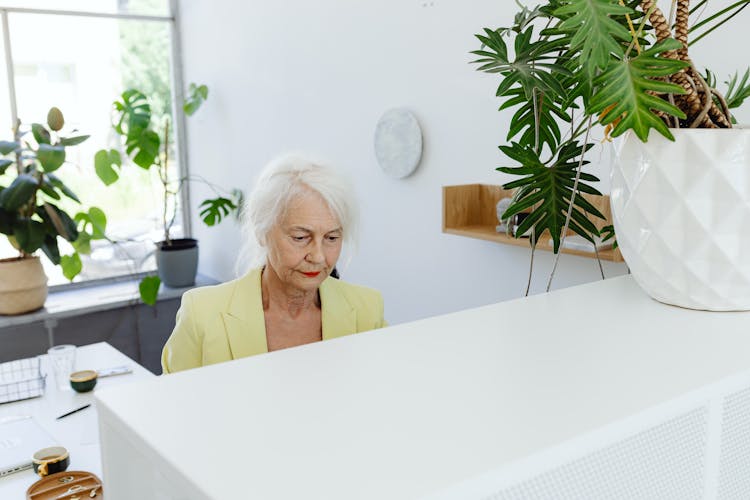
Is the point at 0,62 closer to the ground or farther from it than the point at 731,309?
farther from it

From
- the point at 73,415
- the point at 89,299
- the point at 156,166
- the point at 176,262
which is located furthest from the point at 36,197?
the point at 73,415

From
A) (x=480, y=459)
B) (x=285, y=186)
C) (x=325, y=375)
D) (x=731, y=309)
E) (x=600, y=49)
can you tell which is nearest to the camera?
(x=480, y=459)

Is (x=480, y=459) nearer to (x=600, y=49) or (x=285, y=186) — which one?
(x=600, y=49)

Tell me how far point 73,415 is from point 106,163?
9.25 ft

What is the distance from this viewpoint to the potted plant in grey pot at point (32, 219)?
4.06m

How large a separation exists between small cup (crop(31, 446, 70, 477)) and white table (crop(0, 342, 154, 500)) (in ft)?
0.16

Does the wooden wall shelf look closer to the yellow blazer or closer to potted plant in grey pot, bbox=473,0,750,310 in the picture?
the yellow blazer

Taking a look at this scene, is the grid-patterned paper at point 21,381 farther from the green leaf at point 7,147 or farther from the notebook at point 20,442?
the green leaf at point 7,147

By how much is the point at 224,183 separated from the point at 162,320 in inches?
44.5

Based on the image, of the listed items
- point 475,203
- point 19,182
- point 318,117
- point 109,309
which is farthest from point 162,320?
point 475,203

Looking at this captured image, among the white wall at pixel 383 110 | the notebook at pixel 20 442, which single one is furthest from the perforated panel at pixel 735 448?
the white wall at pixel 383 110

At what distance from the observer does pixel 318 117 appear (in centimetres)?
420

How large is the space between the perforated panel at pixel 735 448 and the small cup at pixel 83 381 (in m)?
2.16

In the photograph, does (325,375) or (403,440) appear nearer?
(403,440)
